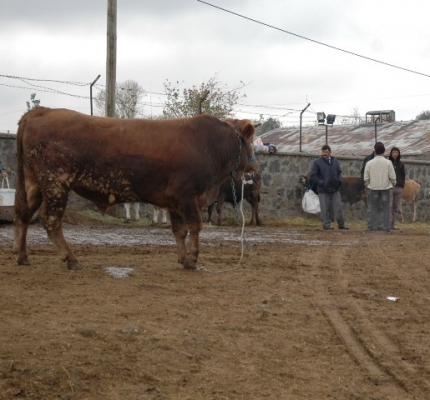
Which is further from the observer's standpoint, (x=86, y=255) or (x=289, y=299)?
(x=86, y=255)

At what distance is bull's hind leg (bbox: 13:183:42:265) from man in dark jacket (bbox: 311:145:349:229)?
425 inches

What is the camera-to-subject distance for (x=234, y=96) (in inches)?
1405

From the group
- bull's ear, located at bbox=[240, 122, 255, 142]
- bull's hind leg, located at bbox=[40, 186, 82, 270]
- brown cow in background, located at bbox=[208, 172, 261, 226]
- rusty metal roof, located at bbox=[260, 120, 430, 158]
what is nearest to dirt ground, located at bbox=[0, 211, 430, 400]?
bull's hind leg, located at bbox=[40, 186, 82, 270]

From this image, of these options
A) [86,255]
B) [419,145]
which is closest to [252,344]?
[86,255]

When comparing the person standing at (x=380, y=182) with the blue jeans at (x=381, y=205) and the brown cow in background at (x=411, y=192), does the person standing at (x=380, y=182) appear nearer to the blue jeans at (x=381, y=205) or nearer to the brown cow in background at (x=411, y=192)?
the blue jeans at (x=381, y=205)

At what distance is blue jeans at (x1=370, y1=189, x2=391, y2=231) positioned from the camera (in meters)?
18.5

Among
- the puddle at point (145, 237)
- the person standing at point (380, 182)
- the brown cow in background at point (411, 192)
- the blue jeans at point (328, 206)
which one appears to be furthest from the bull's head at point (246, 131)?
the brown cow in background at point (411, 192)

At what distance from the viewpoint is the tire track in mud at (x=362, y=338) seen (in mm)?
5500

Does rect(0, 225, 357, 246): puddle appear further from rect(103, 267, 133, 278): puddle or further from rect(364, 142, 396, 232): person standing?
rect(103, 267, 133, 278): puddle

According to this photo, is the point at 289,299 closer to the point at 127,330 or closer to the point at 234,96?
the point at 127,330

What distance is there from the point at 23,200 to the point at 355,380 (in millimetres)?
5362

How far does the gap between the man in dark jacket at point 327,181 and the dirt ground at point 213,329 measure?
821cm

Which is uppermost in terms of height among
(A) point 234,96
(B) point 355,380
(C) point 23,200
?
(A) point 234,96

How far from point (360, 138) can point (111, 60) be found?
76.9ft
